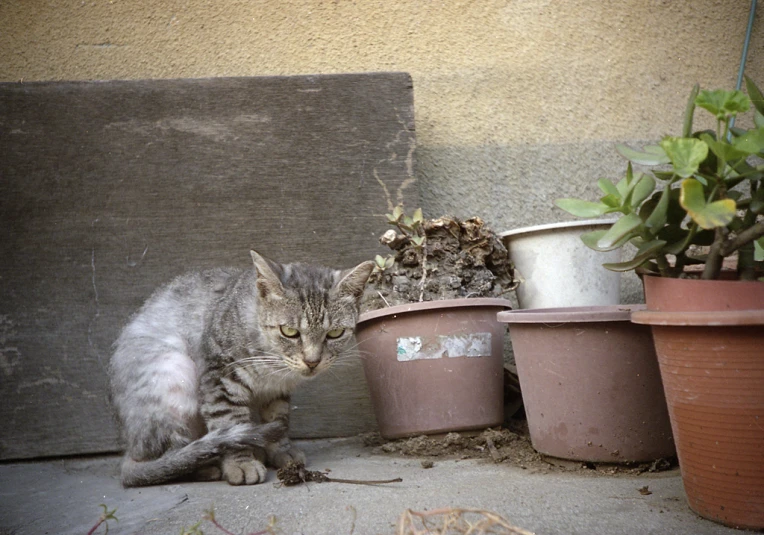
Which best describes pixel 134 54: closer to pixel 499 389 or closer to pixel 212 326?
pixel 212 326

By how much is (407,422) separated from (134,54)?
2.19 meters

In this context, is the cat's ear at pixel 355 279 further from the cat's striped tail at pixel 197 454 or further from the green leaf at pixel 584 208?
the green leaf at pixel 584 208

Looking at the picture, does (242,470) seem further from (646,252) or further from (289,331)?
(646,252)

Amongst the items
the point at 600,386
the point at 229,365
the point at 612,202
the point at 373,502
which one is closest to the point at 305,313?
the point at 229,365

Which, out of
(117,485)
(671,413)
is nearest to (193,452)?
(117,485)

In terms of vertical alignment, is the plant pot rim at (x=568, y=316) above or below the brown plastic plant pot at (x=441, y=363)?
above

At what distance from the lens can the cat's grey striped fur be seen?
2.14m

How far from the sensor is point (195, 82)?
2.82 m

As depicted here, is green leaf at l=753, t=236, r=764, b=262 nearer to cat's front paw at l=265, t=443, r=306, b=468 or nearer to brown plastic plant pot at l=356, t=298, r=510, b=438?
brown plastic plant pot at l=356, t=298, r=510, b=438

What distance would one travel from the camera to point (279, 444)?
2.38 m

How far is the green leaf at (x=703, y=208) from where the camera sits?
3.84 ft

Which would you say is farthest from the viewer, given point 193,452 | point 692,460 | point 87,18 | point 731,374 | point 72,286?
point 87,18

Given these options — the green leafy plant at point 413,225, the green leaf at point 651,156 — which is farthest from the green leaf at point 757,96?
the green leafy plant at point 413,225

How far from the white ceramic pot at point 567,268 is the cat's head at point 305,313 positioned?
716 millimetres
